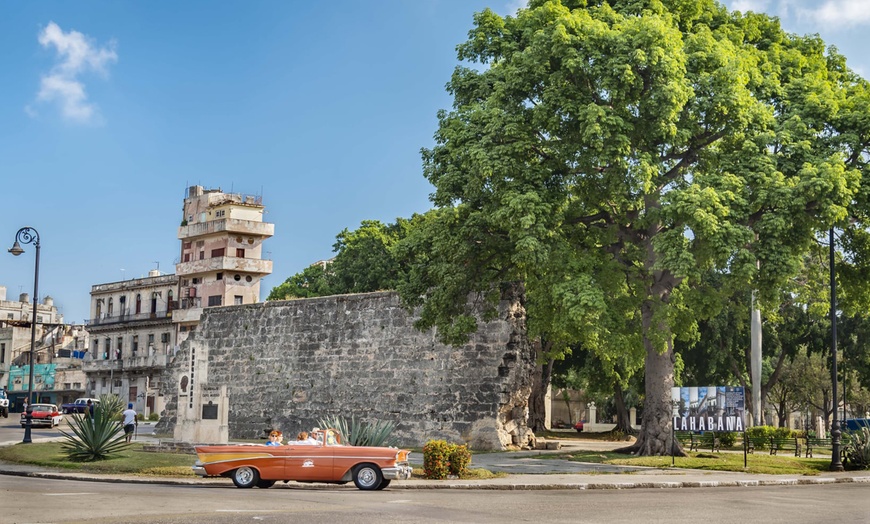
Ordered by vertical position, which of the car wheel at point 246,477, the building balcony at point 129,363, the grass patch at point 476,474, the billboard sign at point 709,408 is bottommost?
the grass patch at point 476,474

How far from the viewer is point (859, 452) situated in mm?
25453

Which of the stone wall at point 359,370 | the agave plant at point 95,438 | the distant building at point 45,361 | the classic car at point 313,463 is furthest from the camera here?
the distant building at point 45,361

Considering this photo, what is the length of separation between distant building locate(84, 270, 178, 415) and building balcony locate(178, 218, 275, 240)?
3.96 m

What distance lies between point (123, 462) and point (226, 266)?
54598 mm

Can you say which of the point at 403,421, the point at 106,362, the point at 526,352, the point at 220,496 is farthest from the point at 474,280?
the point at 106,362

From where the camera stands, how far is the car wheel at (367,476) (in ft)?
56.6

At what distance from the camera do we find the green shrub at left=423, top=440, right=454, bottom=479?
19.2m

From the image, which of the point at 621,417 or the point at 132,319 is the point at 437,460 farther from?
the point at 132,319

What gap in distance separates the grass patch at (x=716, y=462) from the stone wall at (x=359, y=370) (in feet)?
8.67

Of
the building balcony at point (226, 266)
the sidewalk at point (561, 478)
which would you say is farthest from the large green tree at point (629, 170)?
the building balcony at point (226, 266)

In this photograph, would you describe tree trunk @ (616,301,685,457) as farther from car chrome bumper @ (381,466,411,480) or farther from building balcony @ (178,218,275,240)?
building balcony @ (178,218,275,240)

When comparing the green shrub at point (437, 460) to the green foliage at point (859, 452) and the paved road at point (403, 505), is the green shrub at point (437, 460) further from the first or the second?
the green foliage at point (859, 452)

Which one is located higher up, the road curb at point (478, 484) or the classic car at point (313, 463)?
the classic car at point (313, 463)

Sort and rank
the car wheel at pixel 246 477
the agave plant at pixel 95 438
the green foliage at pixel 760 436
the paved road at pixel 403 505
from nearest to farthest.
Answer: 1. the paved road at pixel 403 505
2. the car wheel at pixel 246 477
3. the agave plant at pixel 95 438
4. the green foliage at pixel 760 436
